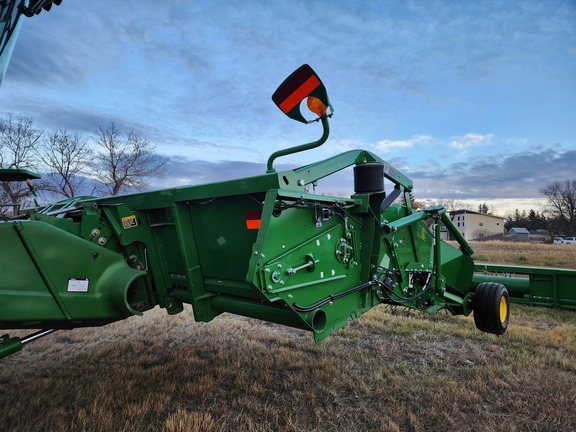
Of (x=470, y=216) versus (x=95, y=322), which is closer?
(x=95, y=322)

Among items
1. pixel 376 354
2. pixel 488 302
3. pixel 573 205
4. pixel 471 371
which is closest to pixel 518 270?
pixel 488 302

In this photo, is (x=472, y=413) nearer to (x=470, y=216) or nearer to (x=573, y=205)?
(x=573, y=205)

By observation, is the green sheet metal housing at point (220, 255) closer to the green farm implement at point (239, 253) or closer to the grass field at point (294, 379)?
the green farm implement at point (239, 253)

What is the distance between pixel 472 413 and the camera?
279 centimetres

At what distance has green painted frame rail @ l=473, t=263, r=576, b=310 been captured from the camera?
158 inches

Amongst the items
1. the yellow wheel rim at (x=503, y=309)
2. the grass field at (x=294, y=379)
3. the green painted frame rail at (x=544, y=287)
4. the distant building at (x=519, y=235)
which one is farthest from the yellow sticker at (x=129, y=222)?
the distant building at (x=519, y=235)

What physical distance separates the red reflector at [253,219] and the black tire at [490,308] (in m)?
2.33

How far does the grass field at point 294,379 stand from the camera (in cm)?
267

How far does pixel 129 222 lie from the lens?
2.76 meters

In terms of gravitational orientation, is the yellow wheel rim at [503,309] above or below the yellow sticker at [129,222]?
below

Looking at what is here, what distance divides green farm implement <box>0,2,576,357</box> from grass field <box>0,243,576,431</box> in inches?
25.4

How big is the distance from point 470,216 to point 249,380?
73.6 meters

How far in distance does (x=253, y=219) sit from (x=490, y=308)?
2416mm

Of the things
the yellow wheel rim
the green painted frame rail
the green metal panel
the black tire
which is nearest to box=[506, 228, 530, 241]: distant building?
the green painted frame rail
